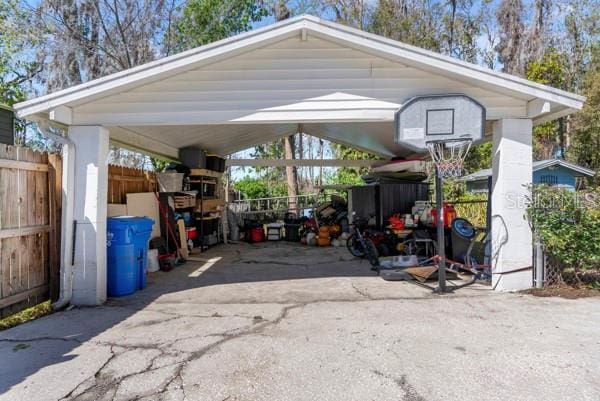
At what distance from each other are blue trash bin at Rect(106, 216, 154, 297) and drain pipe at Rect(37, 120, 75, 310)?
46 centimetres

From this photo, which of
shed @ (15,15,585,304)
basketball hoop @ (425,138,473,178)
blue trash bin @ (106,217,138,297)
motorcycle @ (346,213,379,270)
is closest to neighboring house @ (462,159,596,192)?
motorcycle @ (346,213,379,270)

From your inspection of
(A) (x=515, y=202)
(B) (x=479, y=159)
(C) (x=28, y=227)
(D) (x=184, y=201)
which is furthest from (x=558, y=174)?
(C) (x=28, y=227)

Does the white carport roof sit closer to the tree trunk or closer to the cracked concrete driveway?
the cracked concrete driveway

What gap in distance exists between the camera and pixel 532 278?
5156 mm

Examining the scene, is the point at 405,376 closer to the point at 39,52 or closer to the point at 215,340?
the point at 215,340

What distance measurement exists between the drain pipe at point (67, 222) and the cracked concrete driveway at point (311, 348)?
1.22 feet

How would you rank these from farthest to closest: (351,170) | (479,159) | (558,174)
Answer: (351,170), (479,159), (558,174)

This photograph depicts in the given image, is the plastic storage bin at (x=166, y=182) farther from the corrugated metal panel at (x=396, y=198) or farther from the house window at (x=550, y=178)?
the house window at (x=550, y=178)

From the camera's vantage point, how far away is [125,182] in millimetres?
6918

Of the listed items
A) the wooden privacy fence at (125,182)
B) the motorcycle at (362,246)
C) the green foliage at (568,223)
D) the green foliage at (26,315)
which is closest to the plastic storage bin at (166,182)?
the wooden privacy fence at (125,182)

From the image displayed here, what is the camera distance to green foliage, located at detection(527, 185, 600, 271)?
4906mm

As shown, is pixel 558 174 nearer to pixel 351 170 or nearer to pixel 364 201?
pixel 364 201

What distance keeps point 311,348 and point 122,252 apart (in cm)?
315

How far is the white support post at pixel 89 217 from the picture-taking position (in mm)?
4863
